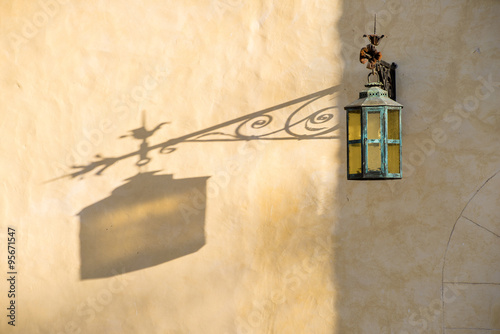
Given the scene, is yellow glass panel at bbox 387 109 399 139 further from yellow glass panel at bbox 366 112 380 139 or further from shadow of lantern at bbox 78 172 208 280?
shadow of lantern at bbox 78 172 208 280

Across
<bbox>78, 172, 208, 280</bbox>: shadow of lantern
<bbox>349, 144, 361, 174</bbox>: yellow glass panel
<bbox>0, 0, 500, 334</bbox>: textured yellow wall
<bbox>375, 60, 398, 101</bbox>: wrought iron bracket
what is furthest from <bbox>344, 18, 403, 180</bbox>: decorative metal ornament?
<bbox>78, 172, 208, 280</bbox>: shadow of lantern

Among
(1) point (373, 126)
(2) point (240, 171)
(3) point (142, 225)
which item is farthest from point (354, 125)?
(3) point (142, 225)

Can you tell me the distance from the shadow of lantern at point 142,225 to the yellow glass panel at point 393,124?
5.99 ft

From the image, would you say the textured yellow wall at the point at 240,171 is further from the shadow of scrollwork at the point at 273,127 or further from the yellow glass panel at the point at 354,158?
the yellow glass panel at the point at 354,158

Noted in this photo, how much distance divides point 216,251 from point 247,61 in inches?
64.3

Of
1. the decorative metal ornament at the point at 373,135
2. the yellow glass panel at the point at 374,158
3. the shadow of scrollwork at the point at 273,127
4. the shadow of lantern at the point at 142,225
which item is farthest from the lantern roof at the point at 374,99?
the shadow of lantern at the point at 142,225

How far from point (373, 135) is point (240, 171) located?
4.95 ft

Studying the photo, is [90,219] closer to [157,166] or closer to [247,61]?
[157,166]

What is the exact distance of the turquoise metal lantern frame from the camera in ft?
16.6

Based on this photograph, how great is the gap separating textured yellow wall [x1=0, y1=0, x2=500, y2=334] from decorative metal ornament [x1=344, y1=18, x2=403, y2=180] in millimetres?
814

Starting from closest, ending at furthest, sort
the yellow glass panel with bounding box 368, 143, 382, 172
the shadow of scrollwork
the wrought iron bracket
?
1. the yellow glass panel with bounding box 368, 143, 382, 172
2. the wrought iron bracket
3. the shadow of scrollwork

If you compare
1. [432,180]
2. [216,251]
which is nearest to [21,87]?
[216,251]

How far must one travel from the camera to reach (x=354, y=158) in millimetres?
5148

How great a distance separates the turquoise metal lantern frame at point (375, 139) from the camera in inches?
199
